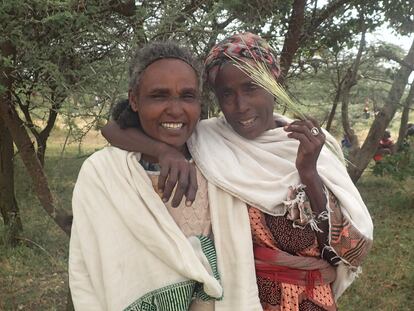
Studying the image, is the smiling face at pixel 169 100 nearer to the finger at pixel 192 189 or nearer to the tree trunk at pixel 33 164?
the finger at pixel 192 189

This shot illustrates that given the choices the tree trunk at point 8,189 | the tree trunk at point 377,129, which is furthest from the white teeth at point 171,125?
the tree trunk at point 8,189

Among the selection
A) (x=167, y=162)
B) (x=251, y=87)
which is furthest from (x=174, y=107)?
(x=251, y=87)

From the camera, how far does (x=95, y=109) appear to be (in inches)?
104

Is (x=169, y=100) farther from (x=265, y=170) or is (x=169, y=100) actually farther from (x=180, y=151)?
(x=265, y=170)

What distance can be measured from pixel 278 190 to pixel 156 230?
387 millimetres

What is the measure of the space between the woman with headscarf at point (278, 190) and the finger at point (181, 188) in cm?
16

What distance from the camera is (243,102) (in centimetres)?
167

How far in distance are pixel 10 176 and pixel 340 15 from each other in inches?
131

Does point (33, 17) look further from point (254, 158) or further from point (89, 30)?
point (254, 158)

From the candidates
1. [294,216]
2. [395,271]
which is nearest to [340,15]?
[395,271]

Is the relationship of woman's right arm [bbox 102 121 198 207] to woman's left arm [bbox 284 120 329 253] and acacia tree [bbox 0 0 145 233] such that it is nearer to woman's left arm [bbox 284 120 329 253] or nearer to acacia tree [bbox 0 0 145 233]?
woman's left arm [bbox 284 120 329 253]

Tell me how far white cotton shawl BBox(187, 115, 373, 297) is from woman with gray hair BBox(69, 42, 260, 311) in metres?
0.05

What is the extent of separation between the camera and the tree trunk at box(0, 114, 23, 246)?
195 inches

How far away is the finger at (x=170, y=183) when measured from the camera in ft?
4.75
